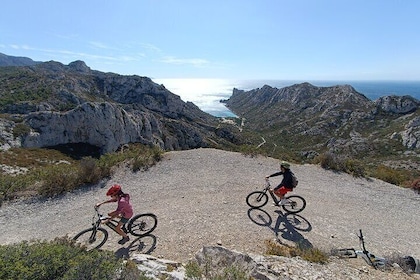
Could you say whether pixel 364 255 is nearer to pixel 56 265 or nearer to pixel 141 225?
pixel 141 225

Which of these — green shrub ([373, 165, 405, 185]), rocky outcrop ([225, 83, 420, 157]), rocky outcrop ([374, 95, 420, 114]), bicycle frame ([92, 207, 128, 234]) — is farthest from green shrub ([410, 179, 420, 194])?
rocky outcrop ([374, 95, 420, 114])

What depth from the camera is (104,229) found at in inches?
304

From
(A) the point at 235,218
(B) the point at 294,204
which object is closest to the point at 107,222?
(A) the point at 235,218

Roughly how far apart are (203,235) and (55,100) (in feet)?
274

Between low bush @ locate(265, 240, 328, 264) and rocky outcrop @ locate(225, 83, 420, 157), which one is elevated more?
low bush @ locate(265, 240, 328, 264)

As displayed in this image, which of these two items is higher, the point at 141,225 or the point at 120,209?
the point at 120,209

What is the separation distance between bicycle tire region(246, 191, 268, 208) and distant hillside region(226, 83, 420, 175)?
45.5 metres

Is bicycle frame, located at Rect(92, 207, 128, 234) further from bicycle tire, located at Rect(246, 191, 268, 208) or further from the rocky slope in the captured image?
bicycle tire, located at Rect(246, 191, 268, 208)

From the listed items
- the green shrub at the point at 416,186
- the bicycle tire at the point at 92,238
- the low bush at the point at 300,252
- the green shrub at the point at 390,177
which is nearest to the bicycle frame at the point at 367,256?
the low bush at the point at 300,252

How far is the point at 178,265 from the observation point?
5945 mm

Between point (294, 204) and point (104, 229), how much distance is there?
20.8ft

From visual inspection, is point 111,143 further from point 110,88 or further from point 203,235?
point 110,88

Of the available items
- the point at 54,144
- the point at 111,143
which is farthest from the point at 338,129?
the point at 54,144

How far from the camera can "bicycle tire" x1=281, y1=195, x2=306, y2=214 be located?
9.56 m
